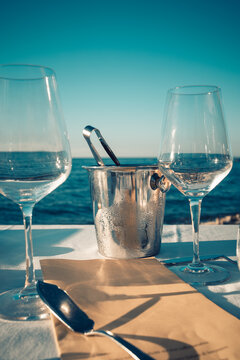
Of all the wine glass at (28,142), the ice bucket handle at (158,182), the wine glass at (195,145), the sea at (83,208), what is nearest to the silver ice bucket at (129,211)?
the ice bucket handle at (158,182)

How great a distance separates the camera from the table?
329 mm

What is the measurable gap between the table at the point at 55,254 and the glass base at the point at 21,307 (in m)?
0.01

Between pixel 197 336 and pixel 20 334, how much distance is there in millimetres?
196

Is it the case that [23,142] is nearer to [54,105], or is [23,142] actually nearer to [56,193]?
[54,105]

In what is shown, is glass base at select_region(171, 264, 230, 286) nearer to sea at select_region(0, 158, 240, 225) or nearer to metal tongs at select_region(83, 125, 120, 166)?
metal tongs at select_region(83, 125, 120, 166)

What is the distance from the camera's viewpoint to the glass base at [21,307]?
1.26 ft

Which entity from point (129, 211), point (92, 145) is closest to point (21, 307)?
point (129, 211)

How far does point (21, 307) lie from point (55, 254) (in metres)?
0.27

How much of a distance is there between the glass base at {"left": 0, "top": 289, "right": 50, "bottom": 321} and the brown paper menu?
0.14 ft

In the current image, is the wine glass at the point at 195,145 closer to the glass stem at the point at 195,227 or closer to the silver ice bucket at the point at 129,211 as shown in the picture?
the glass stem at the point at 195,227

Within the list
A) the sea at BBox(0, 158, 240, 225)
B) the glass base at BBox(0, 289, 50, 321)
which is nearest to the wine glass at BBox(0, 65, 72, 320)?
the glass base at BBox(0, 289, 50, 321)

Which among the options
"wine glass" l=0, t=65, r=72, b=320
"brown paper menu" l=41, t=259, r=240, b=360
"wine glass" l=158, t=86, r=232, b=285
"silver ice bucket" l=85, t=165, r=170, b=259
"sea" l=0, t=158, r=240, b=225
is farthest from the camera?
"sea" l=0, t=158, r=240, b=225

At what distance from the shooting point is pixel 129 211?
681 millimetres

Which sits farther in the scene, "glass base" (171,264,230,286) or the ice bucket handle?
the ice bucket handle
